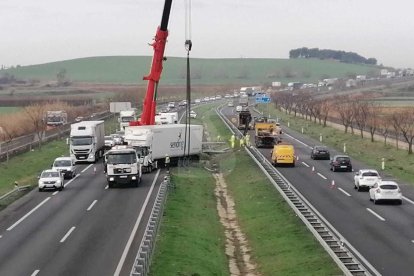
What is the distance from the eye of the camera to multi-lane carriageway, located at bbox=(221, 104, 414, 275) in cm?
2872

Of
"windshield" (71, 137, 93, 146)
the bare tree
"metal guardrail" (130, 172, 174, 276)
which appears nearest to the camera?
"metal guardrail" (130, 172, 174, 276)

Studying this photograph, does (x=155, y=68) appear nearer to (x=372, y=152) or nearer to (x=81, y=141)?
(x=81, y=141)

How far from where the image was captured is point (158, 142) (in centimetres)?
5916

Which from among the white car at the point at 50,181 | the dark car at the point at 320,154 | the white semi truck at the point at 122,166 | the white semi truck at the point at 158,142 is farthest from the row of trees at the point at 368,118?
the white car at the point at 50,181

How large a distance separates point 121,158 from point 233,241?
646 inches

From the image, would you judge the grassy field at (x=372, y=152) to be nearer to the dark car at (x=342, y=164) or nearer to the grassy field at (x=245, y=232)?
the dark car at (x=342, y=164)

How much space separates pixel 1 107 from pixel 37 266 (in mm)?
136106

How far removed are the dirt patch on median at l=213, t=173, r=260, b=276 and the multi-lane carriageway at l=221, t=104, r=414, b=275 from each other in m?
4.65

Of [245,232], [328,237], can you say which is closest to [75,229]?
[245,232]

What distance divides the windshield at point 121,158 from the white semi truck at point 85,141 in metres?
15.4

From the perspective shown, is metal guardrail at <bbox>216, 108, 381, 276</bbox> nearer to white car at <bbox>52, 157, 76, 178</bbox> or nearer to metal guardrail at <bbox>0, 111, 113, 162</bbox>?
white car at <bbox>52, 157, 76, 178</bbox>

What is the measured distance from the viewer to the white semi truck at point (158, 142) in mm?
57031

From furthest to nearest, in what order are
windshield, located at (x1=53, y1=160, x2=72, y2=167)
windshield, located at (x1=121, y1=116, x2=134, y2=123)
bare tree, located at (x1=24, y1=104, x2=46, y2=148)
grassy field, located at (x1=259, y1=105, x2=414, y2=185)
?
windshield, located at (x1=121, y1=116, x2=134, y2=123)
bare tree, located at (x1=24, y1=104, x2=46, y2=148)
grassy field, located at (x1=259, y1=105, x2=414, y2=185)
windshield, located at (x1=53, y1=160, x2=72, y2=167)

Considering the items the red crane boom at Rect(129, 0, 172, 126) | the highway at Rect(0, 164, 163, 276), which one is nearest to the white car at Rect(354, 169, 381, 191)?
the highway at Rect(0, 164, 163, 276)
